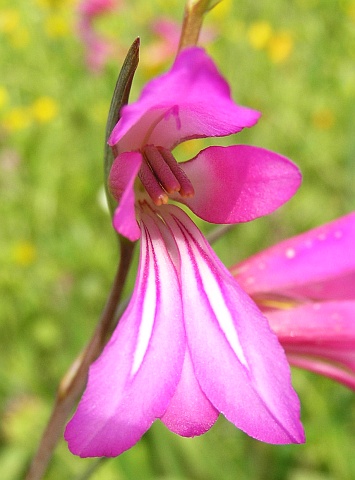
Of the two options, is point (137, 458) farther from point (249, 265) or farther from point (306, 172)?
point (306, 172)

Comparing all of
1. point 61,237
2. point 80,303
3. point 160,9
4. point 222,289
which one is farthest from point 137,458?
point 160,9

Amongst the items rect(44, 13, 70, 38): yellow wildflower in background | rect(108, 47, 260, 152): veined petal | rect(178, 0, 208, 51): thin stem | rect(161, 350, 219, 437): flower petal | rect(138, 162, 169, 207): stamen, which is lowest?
rect(44, 13, 70, 38): yellow wildflower in background

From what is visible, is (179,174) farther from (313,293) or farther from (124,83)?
(313,293)

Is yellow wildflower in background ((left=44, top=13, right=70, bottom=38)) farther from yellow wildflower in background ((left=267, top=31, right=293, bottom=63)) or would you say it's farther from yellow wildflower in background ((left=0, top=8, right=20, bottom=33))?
yellow wildflower in background ((left=267, top=31, right=293, bottom=63))

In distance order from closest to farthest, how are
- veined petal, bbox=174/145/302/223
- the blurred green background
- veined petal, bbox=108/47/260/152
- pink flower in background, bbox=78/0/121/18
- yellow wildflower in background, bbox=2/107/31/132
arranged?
1. veined petal, bbox=108/47/260/152
2. veined petal, bbox=174/145/302/223
3. the blurred green background
4. yellow wildflower in background, bbox=2/107/31/132
5. pink flower in background, bbox=78/0/121/18

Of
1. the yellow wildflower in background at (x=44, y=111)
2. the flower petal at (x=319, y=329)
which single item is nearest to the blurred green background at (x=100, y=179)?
the yellow wildflower in background at (x=44, y=111)

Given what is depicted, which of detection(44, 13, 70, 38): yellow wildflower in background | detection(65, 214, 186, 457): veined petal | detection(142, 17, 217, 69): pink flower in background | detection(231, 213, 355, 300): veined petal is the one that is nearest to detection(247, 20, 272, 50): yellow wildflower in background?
detection(142, 17, 217, 69): pink flower in background
